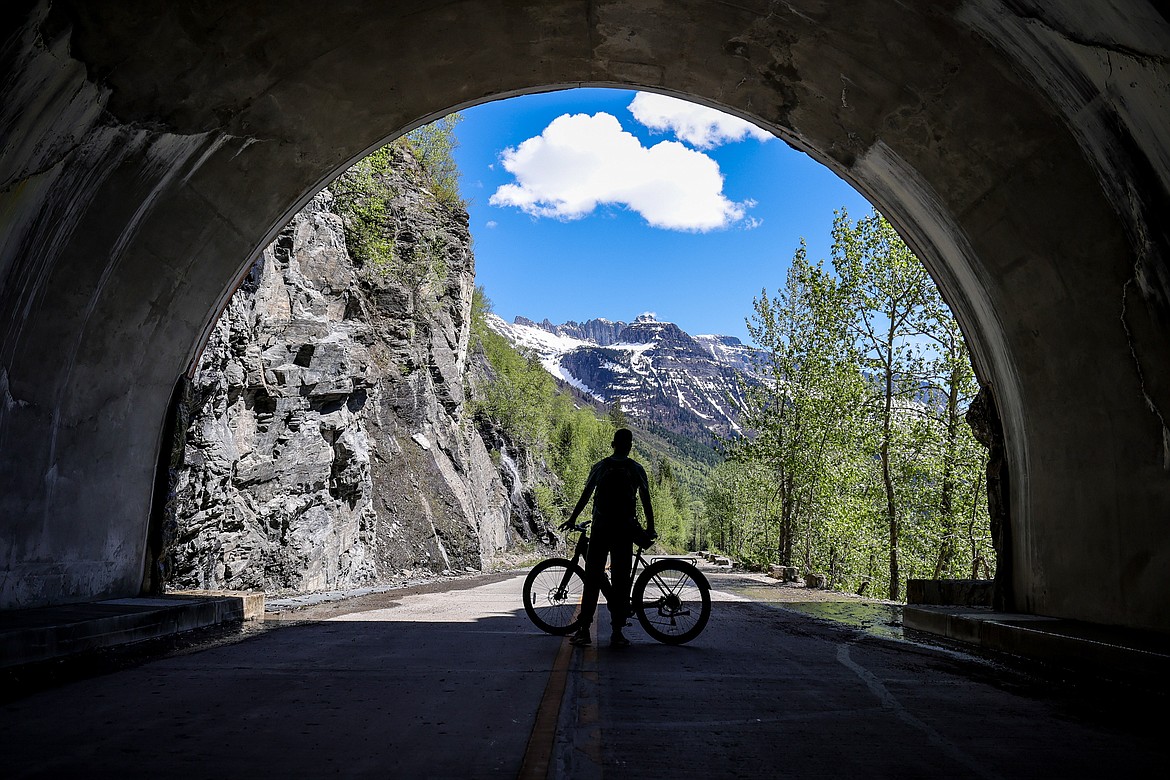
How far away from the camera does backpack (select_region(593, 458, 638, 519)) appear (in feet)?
28.2

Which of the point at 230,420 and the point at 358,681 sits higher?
the point at 230,420

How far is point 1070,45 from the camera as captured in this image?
19.6ft

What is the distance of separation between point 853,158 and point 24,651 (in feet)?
31.2

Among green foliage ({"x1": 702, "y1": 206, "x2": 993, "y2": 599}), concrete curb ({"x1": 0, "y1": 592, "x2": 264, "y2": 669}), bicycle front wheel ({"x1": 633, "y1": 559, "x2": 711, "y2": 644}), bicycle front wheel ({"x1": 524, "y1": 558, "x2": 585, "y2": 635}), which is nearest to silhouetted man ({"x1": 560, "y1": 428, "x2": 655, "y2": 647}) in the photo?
bicycle front wheel ({"x1": 633, "y1": 559, "x2": 711, "y2": 644})

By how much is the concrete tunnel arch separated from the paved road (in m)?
2.28

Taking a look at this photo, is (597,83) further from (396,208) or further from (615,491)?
(396,208)

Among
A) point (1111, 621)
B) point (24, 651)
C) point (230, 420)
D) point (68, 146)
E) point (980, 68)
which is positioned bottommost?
point (24, 651)

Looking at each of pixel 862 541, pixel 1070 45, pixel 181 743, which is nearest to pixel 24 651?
pixel 181 743

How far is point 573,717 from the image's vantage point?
188 inches

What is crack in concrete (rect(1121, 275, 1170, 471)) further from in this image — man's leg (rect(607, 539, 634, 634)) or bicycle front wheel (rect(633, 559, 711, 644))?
man's leg (rect(607, 539, 634, 634))

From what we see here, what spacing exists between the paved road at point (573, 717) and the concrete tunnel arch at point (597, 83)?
228cm

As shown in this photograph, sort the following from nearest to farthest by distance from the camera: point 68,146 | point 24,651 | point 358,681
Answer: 1. point 358,681
2. point 24,651
3. point 68,146

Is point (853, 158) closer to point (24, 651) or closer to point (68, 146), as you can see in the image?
point (68, 146)

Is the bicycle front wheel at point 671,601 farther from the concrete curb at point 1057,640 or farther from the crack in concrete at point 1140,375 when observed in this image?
the crack in concrete at point 1140,375
